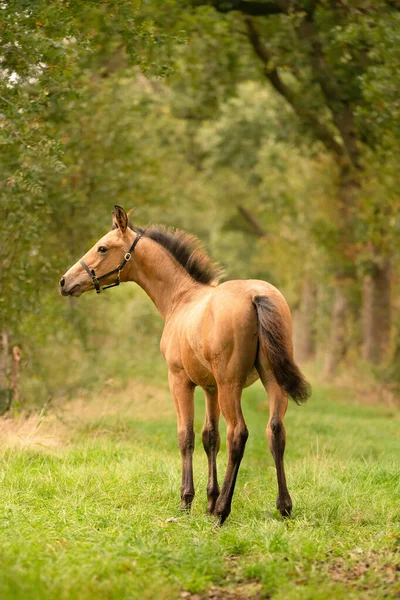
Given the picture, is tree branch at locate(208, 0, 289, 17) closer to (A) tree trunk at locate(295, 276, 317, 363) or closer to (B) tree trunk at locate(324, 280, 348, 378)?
(B) tree trunk at locate(324, 280, 348, 378)

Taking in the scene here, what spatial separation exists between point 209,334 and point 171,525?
5.43ft

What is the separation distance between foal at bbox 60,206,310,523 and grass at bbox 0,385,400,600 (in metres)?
0.55

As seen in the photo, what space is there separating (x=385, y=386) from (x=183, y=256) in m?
12.5

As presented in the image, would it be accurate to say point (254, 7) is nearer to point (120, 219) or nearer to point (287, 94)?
point (287, 94)

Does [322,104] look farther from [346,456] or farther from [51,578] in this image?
[51,578]

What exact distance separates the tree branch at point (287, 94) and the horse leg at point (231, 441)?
12597 mm

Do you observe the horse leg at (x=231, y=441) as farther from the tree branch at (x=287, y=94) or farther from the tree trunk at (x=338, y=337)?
the tree trunk at (x=338, y=337)

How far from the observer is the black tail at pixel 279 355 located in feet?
23.7

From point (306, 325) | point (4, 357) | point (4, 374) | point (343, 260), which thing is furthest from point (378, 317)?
point (306, 325)

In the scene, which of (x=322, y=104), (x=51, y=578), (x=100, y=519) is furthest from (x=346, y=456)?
(x=322, y=104)

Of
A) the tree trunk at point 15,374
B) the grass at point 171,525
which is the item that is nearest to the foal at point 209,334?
the grass at point 171,525

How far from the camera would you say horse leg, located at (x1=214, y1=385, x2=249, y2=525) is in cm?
746

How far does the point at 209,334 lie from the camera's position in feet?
25.1

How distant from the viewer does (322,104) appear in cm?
2023
